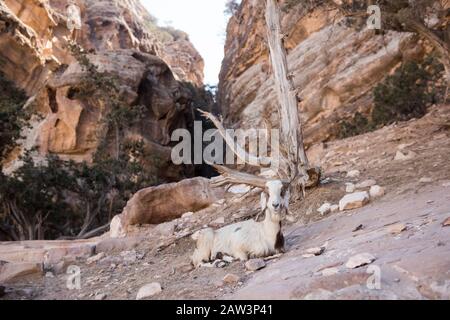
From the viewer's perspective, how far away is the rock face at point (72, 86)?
23.7 m

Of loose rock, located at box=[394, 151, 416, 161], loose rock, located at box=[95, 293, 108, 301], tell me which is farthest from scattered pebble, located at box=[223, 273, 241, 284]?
loose rock, located at box=[394, 151, 416, 161]

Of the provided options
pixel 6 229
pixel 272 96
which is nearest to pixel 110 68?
pixel 272 96

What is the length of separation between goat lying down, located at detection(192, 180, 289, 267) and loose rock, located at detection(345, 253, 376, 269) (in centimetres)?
122

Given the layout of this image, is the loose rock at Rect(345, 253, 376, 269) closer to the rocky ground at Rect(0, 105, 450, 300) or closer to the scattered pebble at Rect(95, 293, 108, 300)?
the rocky ground at Rect(0, 105, 450, 300)

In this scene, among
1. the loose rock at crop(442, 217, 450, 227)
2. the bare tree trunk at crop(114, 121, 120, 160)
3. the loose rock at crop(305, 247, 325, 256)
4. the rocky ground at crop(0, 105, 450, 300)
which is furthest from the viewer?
the bare tree trunk at crop(114, 121, 120, 160)

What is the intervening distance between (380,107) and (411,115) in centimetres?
122

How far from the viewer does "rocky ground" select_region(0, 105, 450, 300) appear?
279 centimetres

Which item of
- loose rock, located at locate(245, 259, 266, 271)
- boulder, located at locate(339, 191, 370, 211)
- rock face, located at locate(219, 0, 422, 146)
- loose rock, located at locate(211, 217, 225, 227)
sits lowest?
loose rock, located at locate(245, 259, 266, 271)

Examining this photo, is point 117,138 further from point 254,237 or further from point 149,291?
point 149,291

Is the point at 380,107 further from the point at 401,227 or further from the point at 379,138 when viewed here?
the point at 401,227

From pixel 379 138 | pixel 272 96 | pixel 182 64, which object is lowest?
pixel 379 138

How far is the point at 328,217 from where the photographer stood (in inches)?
219

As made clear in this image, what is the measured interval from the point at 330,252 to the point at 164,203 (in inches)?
212

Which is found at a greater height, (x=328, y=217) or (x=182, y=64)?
(x=182, y=64)
